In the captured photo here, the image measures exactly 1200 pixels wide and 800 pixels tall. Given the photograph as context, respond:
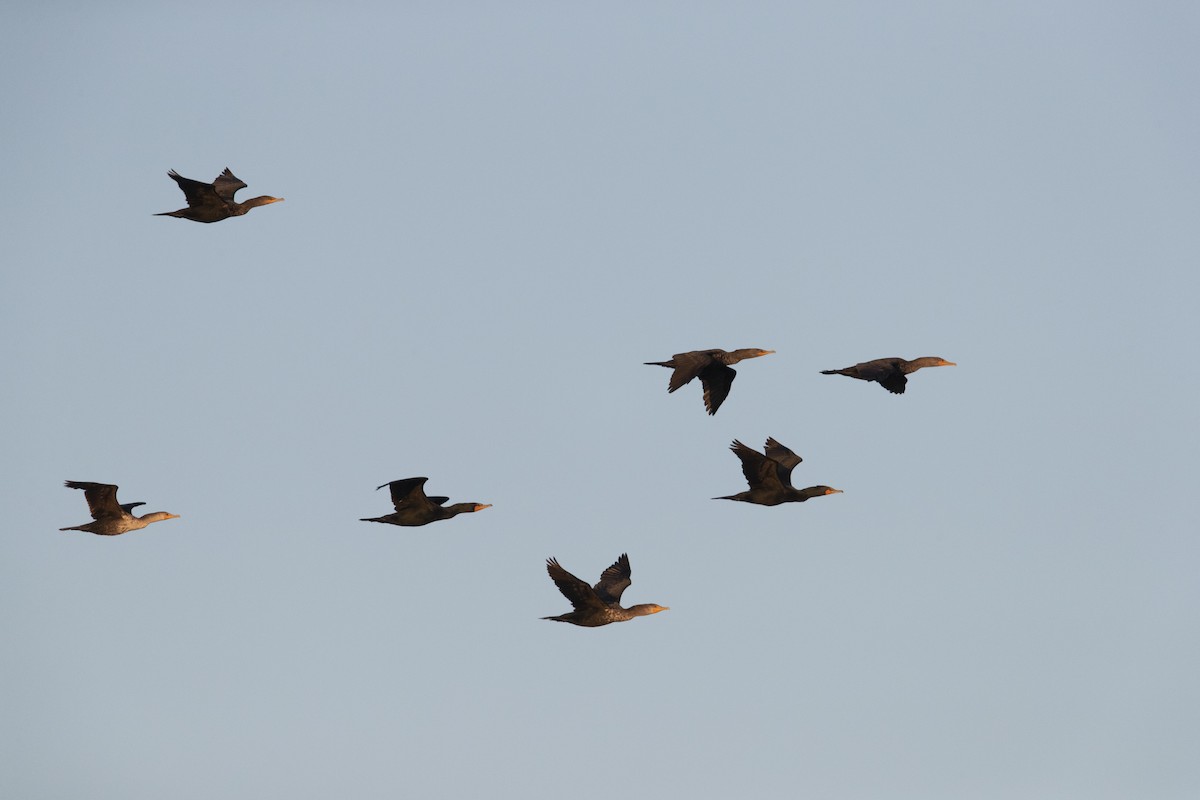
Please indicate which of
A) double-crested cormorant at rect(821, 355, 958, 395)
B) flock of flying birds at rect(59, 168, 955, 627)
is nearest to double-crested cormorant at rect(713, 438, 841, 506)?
flock of flying birds at rect(59, 168, 955, 627)

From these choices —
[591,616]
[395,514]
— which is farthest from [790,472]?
[395,514]

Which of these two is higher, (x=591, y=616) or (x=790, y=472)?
(x=790, y=472)

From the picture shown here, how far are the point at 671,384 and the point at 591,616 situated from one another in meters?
5.20

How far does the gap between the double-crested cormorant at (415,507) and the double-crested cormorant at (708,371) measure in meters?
5.67

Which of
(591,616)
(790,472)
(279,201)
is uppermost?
(279,201)

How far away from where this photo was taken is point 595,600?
37.2 metres

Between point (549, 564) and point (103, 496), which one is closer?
point (549, 564)

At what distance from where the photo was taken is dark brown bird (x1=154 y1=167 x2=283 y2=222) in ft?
130

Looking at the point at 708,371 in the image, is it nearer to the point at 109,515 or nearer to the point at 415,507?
the point at 415,507

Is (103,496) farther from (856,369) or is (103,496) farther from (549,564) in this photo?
(856,369)

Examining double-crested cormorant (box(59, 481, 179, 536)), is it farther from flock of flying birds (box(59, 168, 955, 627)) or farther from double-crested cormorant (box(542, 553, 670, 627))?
double-crested cormorant (box(542, 553, 670, 627))

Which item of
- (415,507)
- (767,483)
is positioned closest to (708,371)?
(767,483)

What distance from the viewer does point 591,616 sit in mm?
37625

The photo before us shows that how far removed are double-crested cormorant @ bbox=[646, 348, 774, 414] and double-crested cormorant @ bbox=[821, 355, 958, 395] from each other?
7.93 ft
